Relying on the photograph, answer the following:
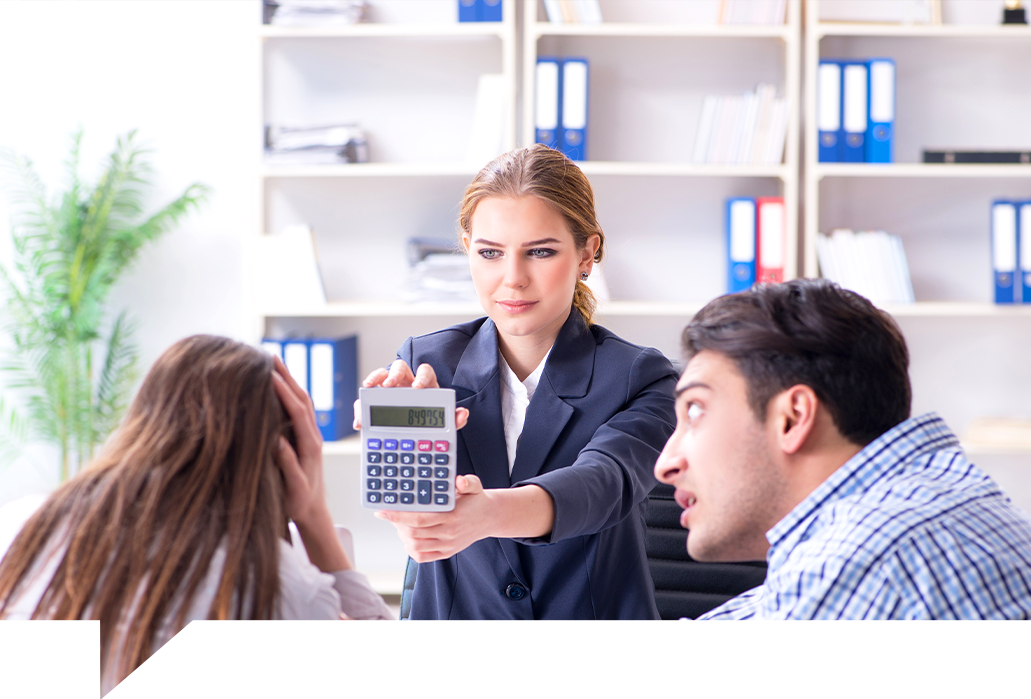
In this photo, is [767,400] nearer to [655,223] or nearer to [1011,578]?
[1011,578]

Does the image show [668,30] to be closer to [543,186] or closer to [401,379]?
[543,186]

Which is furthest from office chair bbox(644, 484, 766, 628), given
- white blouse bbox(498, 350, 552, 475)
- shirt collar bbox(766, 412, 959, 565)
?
shirt collar bbox(766, 412, 959, 565)

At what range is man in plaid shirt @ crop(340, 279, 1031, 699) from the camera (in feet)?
2.59

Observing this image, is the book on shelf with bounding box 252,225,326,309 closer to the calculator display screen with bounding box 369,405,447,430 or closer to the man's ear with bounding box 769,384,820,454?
the calculator display screen with bounding box 369,405,447,430

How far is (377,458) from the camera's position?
1.19 meters

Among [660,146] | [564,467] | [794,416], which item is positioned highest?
[660,146]

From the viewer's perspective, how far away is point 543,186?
1481 mm

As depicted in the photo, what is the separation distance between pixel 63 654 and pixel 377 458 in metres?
0.48

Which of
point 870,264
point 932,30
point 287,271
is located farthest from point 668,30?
point 287,271

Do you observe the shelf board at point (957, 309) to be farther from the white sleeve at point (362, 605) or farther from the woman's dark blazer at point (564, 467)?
the white sleeve at point (362, 605)

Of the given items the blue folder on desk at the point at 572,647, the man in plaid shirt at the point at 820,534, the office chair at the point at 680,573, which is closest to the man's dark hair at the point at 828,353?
the man in plaid shirt at the point at 820,534

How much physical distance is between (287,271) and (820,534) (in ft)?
8.53

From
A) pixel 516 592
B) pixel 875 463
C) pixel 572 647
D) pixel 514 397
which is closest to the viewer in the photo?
pixel 875 463

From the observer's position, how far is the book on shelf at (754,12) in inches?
121
